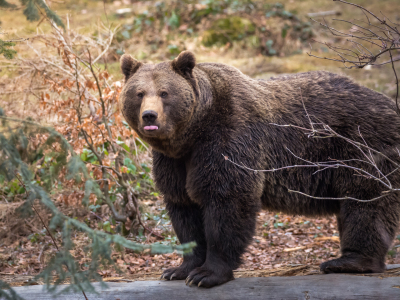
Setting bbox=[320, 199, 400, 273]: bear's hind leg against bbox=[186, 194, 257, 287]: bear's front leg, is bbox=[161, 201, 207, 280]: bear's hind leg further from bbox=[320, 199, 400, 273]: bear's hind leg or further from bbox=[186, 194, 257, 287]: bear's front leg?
bbox=[320, 199, 400, 273]: bear's hind leg

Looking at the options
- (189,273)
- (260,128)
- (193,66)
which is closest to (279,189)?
(260,128)

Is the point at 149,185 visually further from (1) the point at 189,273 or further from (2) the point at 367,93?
(2) the point at 367,93

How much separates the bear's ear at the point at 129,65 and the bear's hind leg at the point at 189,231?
1.67m

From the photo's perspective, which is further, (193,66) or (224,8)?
(224,8)

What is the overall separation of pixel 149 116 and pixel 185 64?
0.84 meters

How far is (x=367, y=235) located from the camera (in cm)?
482

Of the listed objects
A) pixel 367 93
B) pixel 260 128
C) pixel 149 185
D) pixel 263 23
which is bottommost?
pixel 149 185

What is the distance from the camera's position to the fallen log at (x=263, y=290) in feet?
13.7

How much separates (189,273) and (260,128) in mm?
1888

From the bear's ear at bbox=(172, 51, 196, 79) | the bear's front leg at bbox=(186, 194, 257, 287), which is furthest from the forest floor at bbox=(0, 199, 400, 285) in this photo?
the bear's ear at bbox=(172, 51, 196, 79)

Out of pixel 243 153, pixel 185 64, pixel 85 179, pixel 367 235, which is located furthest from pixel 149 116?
pixel 367 235

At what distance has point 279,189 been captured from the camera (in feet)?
16.7

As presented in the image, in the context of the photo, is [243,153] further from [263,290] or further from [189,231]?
[263,290]

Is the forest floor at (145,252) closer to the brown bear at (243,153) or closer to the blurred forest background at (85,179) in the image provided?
the blurred forest background at (85,179)
